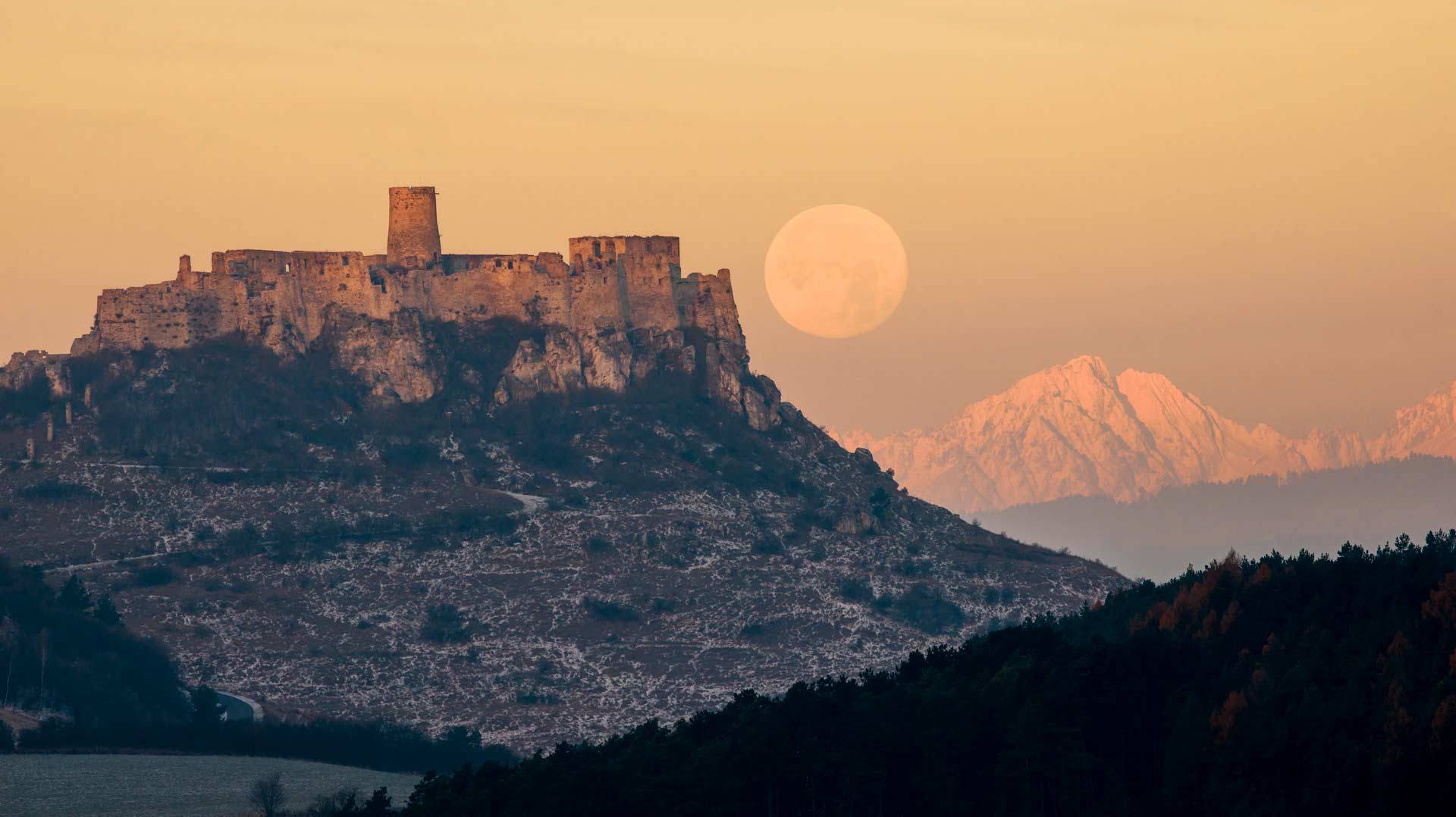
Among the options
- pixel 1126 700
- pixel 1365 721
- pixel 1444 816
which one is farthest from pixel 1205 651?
pixel 1444 816

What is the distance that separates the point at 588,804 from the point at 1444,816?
39.9 meters

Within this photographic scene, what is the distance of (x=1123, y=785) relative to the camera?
145125 mm

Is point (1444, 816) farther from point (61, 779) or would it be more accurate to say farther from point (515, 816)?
point (61, 779)

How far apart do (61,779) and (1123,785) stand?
239 feet

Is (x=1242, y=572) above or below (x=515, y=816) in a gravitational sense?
above

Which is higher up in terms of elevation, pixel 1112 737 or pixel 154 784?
pixel 1112 737

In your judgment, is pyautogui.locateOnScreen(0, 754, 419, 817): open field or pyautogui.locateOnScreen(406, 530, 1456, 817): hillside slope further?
pyautogui.locateOnScreen(0, 754, 419, 817): open field

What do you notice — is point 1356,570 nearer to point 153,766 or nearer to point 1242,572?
point 1242,572

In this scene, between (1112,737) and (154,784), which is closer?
(1112,737)

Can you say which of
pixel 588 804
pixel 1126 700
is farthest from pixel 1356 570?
pixel 588 804

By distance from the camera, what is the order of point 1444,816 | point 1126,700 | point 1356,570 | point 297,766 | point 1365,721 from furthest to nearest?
point 297,766
point 1356,570
point 1126,700
point 1365,721
point 1444,816

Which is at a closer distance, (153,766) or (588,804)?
Result: (588,804)

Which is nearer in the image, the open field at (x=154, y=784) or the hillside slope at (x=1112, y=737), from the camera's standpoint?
the hillside slope at (x=1112, y=737)

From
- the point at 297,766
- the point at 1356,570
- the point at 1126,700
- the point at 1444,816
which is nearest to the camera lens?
the point at 1444,816
